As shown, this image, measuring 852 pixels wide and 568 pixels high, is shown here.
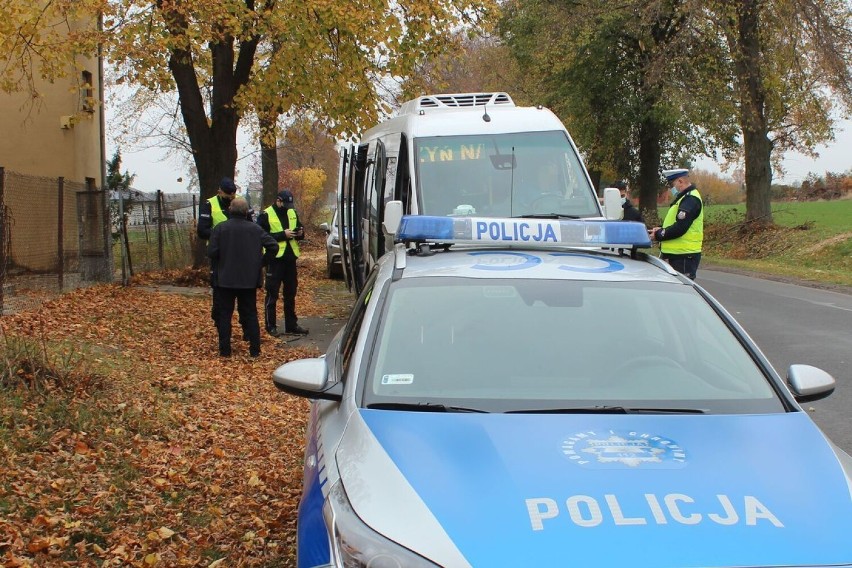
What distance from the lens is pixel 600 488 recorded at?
9.77 feet

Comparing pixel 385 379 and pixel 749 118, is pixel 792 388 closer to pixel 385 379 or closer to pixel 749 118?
pixel 385 379

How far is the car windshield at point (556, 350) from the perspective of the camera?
12.4 feet

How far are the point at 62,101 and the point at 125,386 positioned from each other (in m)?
17.4

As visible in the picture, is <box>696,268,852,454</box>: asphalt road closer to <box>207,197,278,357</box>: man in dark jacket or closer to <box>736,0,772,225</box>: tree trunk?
<box>207,197,278,357</box>: man in dark jacket

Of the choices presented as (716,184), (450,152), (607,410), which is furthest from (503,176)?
(716,184)

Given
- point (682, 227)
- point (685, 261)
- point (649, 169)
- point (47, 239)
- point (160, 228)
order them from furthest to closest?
point (649, 169) → point (160, 228) → point (47, 239) → point (685, 261) → point (682, 227)

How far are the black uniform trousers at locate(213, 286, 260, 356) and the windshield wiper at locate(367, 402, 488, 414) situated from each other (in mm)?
7066

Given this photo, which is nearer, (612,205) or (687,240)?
(612,205)

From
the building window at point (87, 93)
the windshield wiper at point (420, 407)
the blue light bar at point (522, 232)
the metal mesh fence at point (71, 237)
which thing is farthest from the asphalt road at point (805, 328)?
the building window at point (87, 93)

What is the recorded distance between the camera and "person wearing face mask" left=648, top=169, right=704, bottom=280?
406 inches

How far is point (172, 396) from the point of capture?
27.7 ft

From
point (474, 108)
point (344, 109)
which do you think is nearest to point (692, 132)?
point (344, 109)

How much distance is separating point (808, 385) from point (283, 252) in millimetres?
8836

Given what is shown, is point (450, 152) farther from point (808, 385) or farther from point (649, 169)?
point (649, 169)
